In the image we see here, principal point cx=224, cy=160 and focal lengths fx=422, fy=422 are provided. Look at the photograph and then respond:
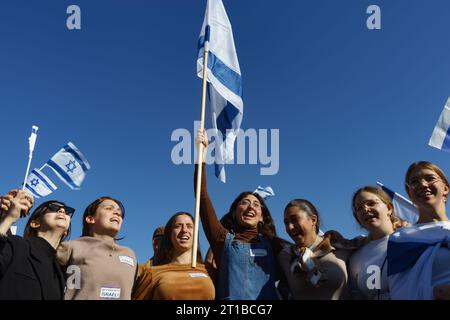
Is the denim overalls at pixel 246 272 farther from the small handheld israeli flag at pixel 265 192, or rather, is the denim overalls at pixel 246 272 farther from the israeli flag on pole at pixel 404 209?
the small handheld israeli flag at pixel 265 192

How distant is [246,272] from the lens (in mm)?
4926

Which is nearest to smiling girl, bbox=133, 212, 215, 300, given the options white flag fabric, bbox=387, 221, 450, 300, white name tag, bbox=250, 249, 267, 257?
white name tag, bbox=250, 249, 267, 257

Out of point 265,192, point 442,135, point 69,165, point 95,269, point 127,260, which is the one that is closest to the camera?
point 95,269

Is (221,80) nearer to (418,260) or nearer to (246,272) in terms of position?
(246,272)

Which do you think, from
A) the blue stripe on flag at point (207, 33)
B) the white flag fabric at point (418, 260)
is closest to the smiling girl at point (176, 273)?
the white flag fabric at point (418, 260)

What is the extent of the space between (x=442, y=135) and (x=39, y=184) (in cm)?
880

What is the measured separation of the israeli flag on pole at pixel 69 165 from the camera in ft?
33.5

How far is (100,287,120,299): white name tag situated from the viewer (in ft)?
15.4

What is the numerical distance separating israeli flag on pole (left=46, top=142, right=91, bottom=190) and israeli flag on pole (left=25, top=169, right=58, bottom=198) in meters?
0.37

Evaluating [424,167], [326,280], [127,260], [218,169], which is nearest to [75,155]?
[218,169]

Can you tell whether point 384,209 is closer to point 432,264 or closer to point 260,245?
point 432,264

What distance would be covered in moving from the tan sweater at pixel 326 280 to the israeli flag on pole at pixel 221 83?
2479 mm

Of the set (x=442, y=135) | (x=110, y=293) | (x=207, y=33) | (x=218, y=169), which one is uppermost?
(x=207, y=33)
